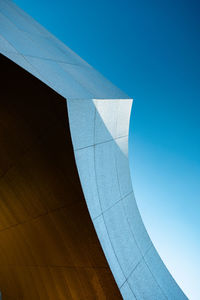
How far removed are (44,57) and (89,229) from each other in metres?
5.31

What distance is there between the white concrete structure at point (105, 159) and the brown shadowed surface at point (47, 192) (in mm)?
307

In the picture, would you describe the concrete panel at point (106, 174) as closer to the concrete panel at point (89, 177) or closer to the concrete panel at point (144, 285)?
the concrete panel at point (89, 177)

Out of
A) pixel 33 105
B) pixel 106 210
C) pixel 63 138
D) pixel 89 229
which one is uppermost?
pixel 33 105

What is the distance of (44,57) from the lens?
7.90 m

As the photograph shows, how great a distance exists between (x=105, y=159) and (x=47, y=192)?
2.25m

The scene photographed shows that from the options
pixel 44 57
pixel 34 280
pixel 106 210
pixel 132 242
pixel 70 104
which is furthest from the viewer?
pixel 34 280

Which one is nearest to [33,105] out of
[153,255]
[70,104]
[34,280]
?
[70,104]

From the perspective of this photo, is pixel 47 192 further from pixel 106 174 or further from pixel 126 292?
pixel 126 292

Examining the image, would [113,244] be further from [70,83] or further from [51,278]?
[70,83]

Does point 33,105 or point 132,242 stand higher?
point 33,105

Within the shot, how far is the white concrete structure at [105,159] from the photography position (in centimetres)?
716

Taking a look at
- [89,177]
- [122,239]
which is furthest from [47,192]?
[122,239]

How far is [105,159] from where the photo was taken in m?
9.05

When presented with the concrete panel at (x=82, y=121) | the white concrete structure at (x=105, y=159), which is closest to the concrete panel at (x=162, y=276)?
the white concrete structure at (x=105, y=159)
